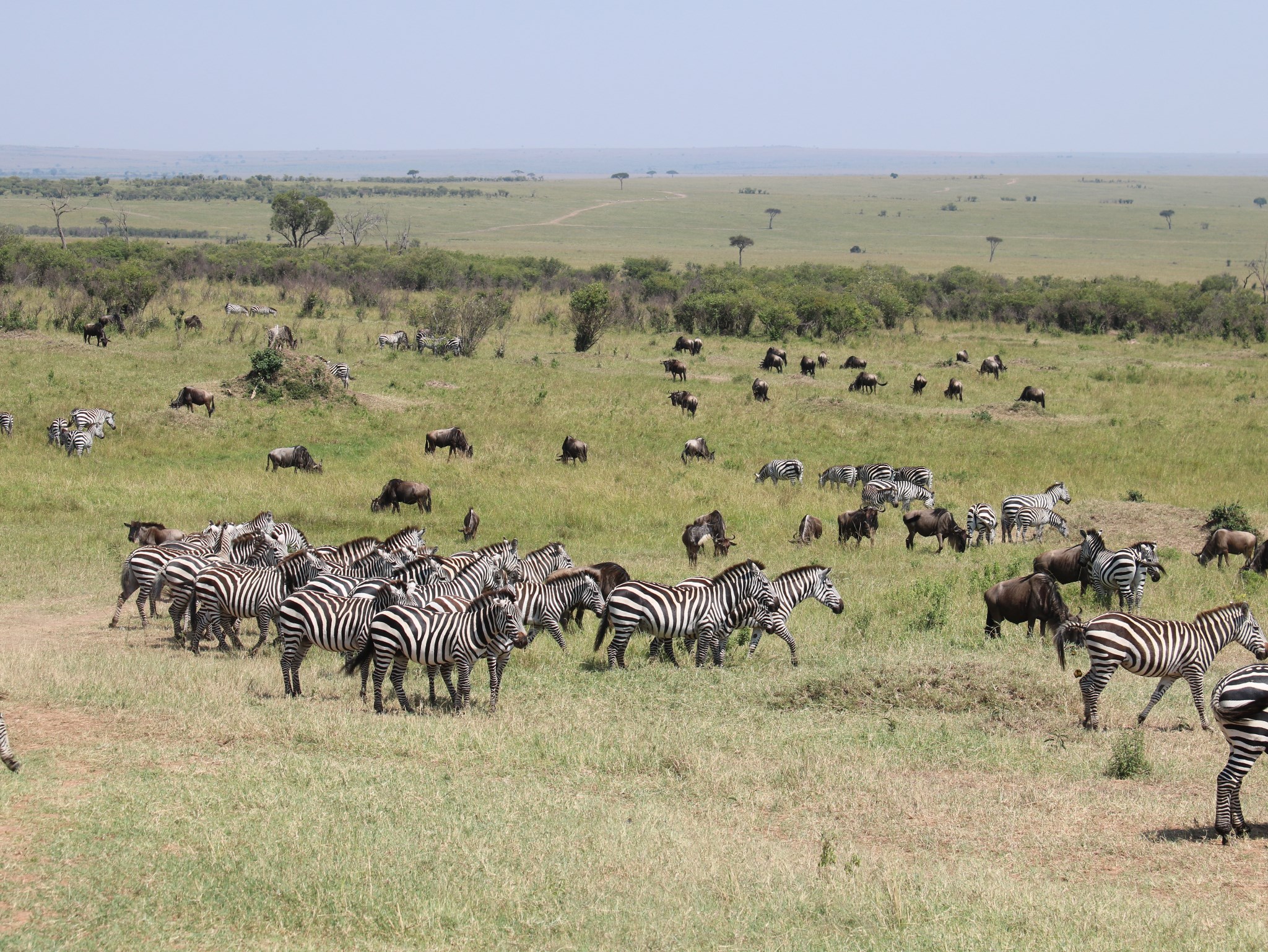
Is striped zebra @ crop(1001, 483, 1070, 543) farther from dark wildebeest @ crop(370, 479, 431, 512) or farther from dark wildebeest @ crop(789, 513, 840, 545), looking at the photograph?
dark wildebeest @ crop(370, 479, 431, 512)

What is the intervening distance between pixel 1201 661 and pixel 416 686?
848 centimetres

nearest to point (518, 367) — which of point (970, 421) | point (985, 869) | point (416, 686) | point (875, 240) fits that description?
point (970, 421)

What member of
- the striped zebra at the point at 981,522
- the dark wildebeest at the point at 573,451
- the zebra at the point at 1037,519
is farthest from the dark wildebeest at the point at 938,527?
the dark wildebeest at the point at 573,451

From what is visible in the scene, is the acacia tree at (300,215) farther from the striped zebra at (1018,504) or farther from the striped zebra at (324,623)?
the striped zebra at (324,623)

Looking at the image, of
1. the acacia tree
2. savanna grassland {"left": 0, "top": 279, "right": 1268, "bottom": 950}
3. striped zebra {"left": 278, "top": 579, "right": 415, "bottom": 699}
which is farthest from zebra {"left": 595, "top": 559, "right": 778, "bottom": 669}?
the acacia tree

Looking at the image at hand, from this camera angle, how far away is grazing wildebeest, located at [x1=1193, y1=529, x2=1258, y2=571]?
19672mm

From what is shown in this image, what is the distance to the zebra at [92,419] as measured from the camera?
2725cm

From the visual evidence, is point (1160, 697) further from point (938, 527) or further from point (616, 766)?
point (938, 527)

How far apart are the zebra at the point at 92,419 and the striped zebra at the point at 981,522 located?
779 inches

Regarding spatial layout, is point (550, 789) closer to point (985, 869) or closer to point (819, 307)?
point (985, 869)

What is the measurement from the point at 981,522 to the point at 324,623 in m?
13.7

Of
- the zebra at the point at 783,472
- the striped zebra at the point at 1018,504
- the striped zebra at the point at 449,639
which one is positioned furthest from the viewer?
the zebra at the point at 783,472

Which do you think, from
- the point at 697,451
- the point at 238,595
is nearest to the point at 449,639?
the point at 238,595

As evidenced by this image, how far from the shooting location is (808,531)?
21.4 meters
